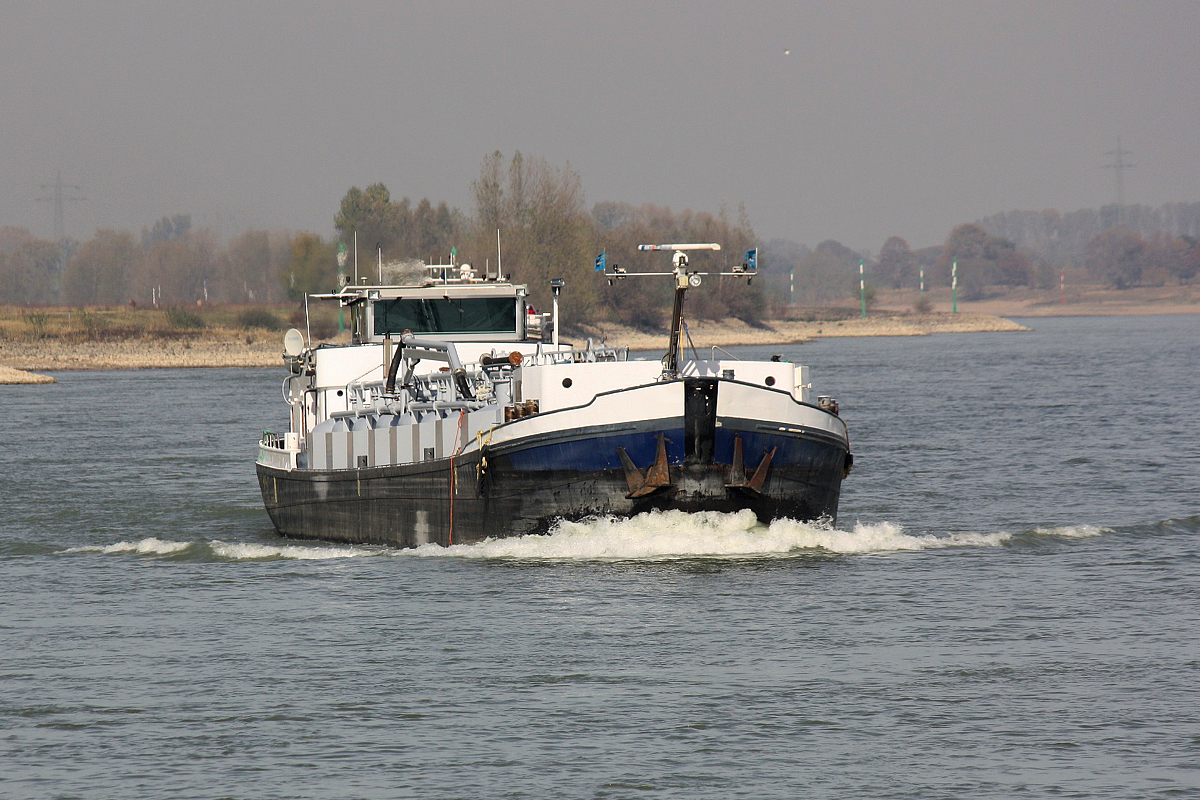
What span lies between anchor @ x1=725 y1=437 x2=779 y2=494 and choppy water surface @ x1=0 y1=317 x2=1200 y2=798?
0.62m

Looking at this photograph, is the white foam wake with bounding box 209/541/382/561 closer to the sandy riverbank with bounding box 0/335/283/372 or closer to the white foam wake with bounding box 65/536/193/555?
the white foam wake with bounding box 65/536/193/555

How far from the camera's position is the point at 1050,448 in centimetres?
4409

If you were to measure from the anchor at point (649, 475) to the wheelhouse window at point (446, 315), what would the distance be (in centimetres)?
831

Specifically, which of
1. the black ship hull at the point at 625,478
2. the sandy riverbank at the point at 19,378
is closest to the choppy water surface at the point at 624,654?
the black ship hull at the point at 625,478

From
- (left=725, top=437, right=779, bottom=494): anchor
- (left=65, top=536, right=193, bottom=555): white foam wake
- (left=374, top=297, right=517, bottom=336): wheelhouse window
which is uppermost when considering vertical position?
(left=374, top=297, right=517, bottom=336): wheelhouse window

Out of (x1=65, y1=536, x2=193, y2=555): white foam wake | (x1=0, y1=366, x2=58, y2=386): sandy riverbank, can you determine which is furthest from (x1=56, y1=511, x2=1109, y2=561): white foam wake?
(x1=0, y1=366, x2=58, y2=386): sandy riverbank

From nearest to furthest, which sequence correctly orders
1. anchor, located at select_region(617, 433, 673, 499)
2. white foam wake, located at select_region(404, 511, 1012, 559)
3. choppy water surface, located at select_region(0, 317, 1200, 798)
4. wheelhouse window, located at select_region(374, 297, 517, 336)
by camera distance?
choppy water surface, located at select_region(0, 317, 1200, 798), anchor, located at select_region(617, 433, 673, 499), white foam wake, located at select_region(404, 511, 1012, 559), wheelhouse window, located at select_region(374, 297, 517, 336)

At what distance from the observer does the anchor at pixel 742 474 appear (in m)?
22.0

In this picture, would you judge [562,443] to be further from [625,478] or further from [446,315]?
[446,315]

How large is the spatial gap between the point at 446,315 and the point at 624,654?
43.4 ft

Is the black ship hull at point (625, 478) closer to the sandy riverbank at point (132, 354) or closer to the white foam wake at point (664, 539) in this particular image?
the white foam wake at point (664, 539)

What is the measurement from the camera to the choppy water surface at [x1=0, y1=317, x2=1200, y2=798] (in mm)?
13617

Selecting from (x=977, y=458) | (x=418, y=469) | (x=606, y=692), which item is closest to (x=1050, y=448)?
(x=977, y=458)

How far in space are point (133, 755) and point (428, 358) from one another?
521 inches
